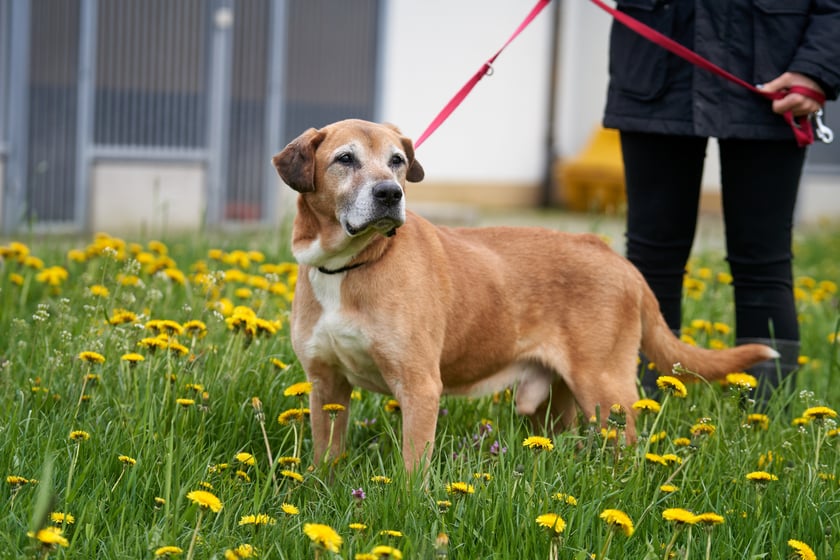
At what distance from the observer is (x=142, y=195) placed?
9102 mm

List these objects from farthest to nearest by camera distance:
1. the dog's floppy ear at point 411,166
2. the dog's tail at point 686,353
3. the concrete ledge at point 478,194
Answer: the concrete ledge at point 478,194
the dog's tail at point 686,353
the dog's floppy ear at point 411,166

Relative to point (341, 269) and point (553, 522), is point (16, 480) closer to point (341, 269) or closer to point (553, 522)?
point (341, 269)

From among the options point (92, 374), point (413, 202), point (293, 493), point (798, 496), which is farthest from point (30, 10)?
point (798, 496)

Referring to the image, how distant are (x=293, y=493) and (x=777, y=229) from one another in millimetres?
1908

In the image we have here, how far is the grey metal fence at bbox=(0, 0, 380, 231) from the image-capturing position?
8.61 metres

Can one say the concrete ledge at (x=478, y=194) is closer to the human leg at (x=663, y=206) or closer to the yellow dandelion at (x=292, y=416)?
the human leg at (x=663, y=206)

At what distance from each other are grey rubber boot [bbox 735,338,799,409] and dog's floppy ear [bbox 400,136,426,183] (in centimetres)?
138

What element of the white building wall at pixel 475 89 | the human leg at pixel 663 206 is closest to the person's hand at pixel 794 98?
the human leg at pixel 663 206

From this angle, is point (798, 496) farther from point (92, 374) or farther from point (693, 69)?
Result: point (92, 374)

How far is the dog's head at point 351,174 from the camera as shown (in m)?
3.05

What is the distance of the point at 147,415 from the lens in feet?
10.2

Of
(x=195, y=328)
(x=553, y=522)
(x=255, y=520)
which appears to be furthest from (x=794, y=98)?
(x=255, y=520)

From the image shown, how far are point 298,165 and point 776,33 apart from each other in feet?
5.44

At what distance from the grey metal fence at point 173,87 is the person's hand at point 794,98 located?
5928 millimetres
